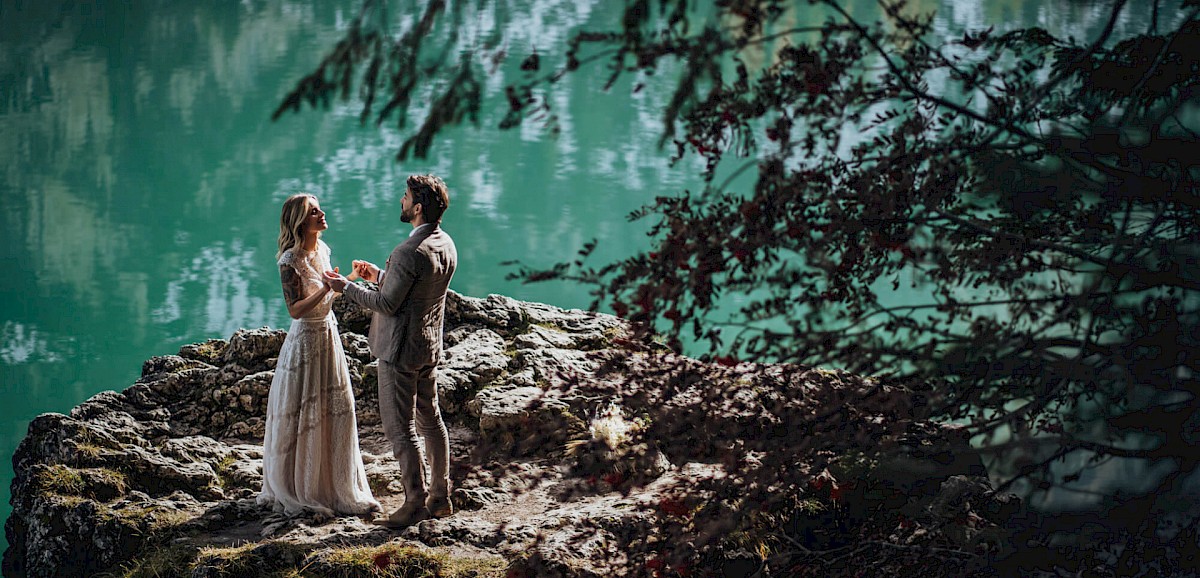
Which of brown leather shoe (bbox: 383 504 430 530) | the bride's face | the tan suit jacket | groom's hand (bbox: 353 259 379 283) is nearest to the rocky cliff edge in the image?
brown leather shoe (bbox: 383 504 430 530)

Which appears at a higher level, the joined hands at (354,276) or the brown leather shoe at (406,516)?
the joined hands at (354,276)

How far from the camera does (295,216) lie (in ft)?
13.8

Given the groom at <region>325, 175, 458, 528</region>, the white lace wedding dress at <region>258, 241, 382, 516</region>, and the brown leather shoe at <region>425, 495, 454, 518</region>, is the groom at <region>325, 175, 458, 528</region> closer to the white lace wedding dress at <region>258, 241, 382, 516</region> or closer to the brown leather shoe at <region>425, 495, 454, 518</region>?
the brown leather shoe at <region>425, 495, 454, 518</region>

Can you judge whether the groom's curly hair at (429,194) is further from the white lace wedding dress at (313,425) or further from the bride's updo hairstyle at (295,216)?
the white lace wedding dress at (313,425)

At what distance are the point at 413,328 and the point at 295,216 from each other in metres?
0.72

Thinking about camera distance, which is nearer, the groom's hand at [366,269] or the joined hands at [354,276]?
the joined hands at [354,276]

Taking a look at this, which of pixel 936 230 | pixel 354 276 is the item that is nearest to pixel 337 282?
pixel 354 276

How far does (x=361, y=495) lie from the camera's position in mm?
4570

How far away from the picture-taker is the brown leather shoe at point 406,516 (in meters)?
4.30

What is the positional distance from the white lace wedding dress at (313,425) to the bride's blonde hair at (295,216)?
15 cm

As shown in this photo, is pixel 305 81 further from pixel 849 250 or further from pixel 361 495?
pixel 361 495

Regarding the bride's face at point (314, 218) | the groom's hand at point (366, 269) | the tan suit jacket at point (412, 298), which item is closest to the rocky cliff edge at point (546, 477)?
the tan suit jacket at point (412, 298)

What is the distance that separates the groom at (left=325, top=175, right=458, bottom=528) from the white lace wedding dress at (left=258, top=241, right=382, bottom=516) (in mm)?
300

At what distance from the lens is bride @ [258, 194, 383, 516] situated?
173 inches
